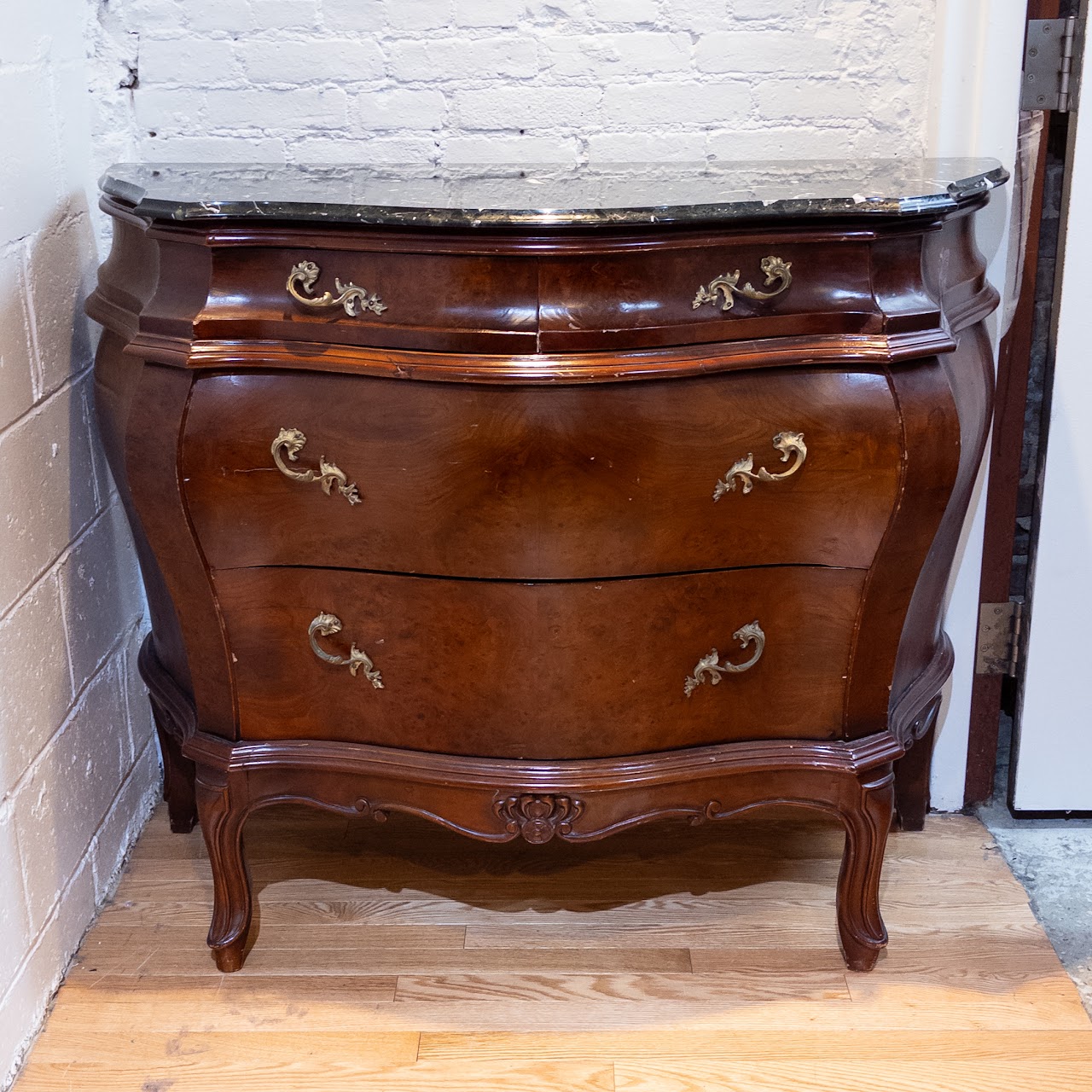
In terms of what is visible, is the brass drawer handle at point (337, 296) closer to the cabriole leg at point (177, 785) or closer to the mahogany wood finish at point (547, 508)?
the mahogany wood finish at point (547, 508)

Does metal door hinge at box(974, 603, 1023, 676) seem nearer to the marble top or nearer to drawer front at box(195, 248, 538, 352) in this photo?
the marble top

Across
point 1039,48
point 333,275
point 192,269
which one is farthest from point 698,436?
point 1039,48

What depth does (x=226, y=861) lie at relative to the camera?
1.72m

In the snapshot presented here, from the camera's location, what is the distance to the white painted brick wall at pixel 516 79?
183 cm

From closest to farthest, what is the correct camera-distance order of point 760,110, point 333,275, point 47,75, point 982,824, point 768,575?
point 333,275, point 768,575, point 47,75, point 760,110, point 982,824

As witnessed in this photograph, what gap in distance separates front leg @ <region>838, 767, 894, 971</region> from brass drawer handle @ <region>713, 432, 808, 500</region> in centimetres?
48

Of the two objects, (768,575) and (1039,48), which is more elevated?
(1039,48)

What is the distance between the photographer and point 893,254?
4.66 feet

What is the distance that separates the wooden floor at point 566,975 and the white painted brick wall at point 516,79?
1.16m

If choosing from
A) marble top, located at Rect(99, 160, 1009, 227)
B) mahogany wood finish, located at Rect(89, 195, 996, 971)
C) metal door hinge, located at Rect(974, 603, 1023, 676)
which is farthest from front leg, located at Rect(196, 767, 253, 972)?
metal door hinge, located at Rect(974, 603, 1023, 676)

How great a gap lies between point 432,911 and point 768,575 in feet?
2.66

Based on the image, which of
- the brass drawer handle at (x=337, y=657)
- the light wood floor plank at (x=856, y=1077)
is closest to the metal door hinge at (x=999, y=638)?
the light wood floor plank at (x=856, y=1077)

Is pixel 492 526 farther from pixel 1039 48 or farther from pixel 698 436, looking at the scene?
pixel 1039 48

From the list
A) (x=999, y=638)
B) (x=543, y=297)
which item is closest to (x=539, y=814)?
(x=543, y=297)
